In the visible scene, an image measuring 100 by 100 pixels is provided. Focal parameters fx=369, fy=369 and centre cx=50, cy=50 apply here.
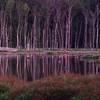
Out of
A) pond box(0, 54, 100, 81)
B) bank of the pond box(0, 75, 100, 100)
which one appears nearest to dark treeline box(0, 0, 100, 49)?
pond box(0, 54, 100, 81)

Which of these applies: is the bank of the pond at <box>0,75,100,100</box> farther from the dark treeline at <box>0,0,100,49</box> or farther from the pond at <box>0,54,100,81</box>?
the dark treeline at <box>0,0,100,49</box>

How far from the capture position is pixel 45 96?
13.3 meters

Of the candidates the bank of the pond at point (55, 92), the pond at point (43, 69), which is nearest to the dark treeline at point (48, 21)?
the pond at point (43, 69)

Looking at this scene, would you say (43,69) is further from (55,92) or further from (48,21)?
(48,21)

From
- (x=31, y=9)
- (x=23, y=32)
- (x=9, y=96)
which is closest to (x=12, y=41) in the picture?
(x=23, y=32)

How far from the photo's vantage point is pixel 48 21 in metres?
77.4

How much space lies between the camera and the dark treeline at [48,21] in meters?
76.7

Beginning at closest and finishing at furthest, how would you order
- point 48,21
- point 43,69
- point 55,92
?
point 55,92 → point 43,69 → point 48,21

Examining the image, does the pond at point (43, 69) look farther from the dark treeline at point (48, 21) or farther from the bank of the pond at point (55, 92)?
the dark treeline at point (48, 21)

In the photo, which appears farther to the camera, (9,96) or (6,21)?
(6,21)

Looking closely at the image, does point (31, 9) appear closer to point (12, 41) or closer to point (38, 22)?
point (38, 22)

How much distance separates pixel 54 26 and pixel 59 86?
67994 mm

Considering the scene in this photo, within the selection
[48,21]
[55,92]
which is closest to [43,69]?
[55,92]

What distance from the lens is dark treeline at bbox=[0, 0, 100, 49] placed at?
7669cm
